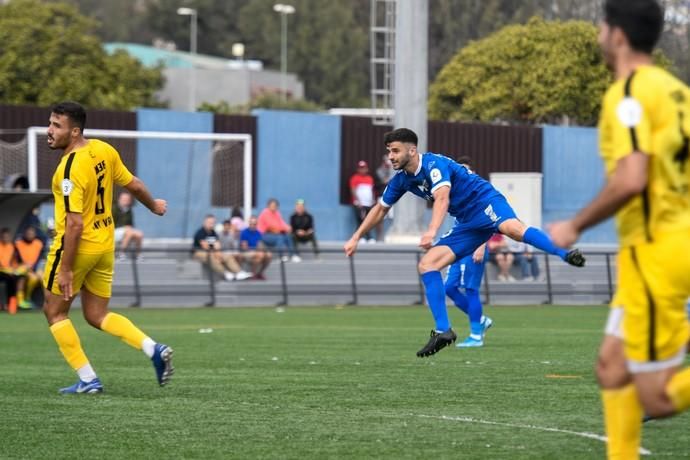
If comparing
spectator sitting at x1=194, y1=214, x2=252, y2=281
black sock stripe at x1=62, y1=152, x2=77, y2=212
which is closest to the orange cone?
spectator sitting at x1=194, y1=214, x2=252, y2=281

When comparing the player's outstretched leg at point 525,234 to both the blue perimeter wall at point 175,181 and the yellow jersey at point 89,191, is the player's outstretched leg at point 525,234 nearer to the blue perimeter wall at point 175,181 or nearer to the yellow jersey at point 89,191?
the yellow jersey at point 89,191

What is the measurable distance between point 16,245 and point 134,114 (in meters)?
10.0

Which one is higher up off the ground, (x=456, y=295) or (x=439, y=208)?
(x=439, y=208)

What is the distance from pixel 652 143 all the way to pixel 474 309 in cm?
987

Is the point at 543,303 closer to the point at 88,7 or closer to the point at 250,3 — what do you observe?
the point at 250,3

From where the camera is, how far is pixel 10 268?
2461 centimetres

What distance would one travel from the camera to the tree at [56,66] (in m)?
64.2

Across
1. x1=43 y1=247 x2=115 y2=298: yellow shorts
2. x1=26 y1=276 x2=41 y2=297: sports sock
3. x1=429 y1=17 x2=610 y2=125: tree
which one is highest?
x1=429 y1=17 x2=610 y2=125: tree

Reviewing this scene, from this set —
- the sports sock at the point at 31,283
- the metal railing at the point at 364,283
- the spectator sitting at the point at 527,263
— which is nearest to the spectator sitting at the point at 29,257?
the sports sock at the point at 31,283

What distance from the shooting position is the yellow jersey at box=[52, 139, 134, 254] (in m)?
10.3

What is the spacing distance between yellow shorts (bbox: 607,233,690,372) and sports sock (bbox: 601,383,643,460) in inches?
8.8

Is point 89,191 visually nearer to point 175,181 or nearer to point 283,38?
point 175,181

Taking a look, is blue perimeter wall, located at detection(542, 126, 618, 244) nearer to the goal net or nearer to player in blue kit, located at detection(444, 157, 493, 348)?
the goal net

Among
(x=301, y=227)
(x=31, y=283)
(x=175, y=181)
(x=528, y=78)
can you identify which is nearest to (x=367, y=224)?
(x=31, y=283)
